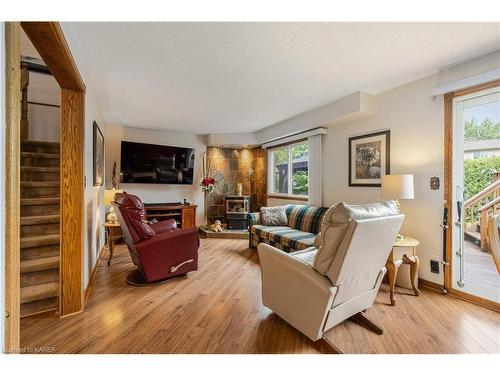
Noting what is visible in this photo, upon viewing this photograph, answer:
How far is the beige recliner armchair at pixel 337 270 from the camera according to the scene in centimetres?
143

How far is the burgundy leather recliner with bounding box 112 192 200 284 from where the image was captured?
2439 mm

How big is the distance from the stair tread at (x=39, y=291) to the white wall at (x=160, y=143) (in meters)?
2.98

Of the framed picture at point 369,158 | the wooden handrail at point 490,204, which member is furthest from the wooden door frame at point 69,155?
the wooden handrail at point 490,204

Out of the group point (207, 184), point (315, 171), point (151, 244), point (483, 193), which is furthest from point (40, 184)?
point (483, 193)

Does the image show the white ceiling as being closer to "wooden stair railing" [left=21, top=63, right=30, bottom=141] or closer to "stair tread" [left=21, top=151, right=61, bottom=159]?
"wooden stair railing" [left=21, top=63, right=30, bottom=141]

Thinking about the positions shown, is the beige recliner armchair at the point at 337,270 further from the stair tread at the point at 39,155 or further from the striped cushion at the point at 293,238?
the stair tread at the point at 39,155

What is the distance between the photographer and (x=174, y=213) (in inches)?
193

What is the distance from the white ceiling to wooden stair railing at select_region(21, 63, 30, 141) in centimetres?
85

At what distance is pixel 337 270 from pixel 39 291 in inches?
99.6

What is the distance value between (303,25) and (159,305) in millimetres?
2698

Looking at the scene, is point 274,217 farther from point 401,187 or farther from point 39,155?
point 39,155
